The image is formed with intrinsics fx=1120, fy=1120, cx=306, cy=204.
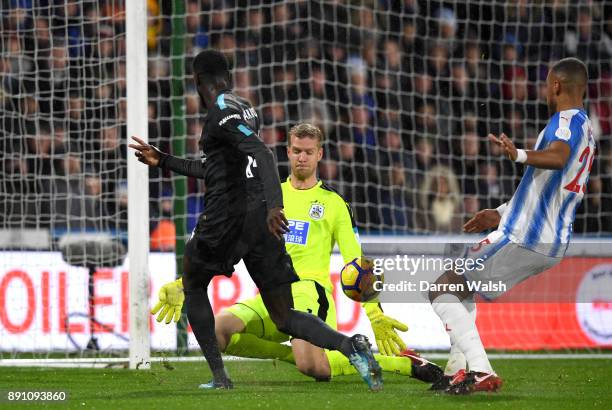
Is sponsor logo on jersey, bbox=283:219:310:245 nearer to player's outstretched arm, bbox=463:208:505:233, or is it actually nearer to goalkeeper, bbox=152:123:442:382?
goalkeeper, bbox=152:123:442:382

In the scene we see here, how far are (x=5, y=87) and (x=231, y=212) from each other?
5914mm

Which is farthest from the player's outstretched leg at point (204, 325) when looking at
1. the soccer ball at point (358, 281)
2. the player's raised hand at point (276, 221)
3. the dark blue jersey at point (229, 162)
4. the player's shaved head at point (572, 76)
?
the player's shaved head at point (572, 76)

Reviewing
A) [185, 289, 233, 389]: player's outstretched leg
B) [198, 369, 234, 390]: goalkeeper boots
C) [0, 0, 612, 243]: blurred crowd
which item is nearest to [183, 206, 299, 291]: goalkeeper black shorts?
[185, 289, 233, 389]: player's outstretched leg

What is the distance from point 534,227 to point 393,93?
6545 millimetres

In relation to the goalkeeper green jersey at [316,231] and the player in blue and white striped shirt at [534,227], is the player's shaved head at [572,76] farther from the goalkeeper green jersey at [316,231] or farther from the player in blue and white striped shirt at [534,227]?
the goalkeeper green jersey at [316,231]

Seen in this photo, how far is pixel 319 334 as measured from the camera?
5770 millimetres

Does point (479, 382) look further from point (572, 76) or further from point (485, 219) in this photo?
point (572, 76)

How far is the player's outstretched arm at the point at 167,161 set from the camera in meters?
6.25

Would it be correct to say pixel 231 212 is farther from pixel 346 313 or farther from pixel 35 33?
pixel 35 33

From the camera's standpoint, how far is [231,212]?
5.87 metres

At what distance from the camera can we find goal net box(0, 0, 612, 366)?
34.7 feet

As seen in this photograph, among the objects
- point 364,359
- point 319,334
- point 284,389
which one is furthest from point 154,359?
point 364,359

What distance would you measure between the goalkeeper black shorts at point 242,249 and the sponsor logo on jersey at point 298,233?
1269 mm

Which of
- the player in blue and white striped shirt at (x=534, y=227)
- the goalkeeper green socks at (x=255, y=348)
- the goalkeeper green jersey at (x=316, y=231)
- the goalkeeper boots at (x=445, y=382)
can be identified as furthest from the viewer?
the goalkeeper green jersey at (x=316, y=231)
